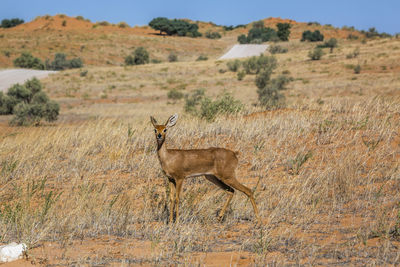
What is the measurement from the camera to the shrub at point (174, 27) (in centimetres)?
10762

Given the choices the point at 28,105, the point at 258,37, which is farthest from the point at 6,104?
the point at 258,37

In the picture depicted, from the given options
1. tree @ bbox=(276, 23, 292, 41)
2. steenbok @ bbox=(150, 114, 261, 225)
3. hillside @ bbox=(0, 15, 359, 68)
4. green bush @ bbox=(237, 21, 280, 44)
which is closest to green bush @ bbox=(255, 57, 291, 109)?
steenbok @ bbox=(150, 114, 261, 225)

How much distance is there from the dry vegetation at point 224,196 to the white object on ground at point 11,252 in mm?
170

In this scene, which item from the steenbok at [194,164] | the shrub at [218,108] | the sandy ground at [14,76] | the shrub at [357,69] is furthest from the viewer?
the sandy ground at [14,76]

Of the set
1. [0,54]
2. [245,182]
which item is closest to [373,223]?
[245,182]

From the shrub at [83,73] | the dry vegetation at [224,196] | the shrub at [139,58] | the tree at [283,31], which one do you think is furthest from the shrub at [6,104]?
the tree at [283,31]

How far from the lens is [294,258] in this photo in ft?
13.7

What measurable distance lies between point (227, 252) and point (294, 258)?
0.73 m

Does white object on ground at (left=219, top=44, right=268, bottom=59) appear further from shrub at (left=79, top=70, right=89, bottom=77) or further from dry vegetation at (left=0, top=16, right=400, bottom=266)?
dry vegetation at (left=0, top=16, right=400, bottom=266)

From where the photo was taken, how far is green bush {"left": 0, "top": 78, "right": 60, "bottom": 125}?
21.4m

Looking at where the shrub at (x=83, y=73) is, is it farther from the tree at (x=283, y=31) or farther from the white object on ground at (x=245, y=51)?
the tree at (x=283, y=31)

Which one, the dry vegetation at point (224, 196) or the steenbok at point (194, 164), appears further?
the steenbok at point (194, 164)

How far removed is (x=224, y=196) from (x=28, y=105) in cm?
1865

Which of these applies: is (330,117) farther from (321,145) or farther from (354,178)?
(354,178)
